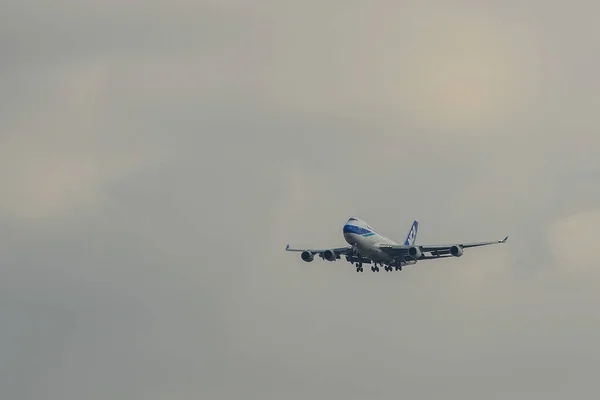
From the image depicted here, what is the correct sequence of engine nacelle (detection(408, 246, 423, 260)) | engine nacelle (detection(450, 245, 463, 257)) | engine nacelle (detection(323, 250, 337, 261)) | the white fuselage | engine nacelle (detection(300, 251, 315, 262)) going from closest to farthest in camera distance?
1. the white fuselage
2. engine nacelle (detection(408, 246, 423, 260))
3. engine nacelle (detection(450, 245, 463, 257))
4. engine nacelle (detection(323, 250, 337, 261))
5. engine nacelle (detection(300, 251, 315, 262))

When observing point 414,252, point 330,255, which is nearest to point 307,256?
point 330,255

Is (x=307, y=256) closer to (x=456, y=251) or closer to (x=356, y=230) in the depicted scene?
(x=356, y=230)

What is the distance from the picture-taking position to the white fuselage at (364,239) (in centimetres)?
18738

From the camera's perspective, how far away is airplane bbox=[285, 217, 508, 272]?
7402 inches

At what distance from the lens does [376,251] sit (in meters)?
189

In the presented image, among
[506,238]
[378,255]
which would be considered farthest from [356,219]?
[506,238]

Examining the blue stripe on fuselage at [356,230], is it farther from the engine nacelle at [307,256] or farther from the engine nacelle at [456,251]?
the engine nacelle at [307,256]

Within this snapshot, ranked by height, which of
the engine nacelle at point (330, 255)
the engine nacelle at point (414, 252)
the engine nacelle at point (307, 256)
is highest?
the engine nacelle at point (307, 256)

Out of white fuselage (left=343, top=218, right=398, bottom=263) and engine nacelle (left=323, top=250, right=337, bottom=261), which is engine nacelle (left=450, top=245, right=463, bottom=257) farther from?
engine nacelle (left=323, top=250, right=337, bottom=261)

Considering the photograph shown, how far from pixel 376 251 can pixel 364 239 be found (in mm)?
2486

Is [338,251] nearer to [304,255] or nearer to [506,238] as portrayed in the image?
[304,255]

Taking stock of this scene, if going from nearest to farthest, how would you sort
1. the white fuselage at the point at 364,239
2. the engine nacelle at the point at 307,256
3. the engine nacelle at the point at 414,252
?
the white fuselage at the point at 364,239
the engine nacelle at the point at 414,252
the engine nacelle at the point at 307,256

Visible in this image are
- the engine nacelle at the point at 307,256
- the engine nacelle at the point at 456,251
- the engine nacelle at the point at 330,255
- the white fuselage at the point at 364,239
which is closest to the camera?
the white fuselage at the point at 364,239

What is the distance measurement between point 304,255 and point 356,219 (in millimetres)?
12697
